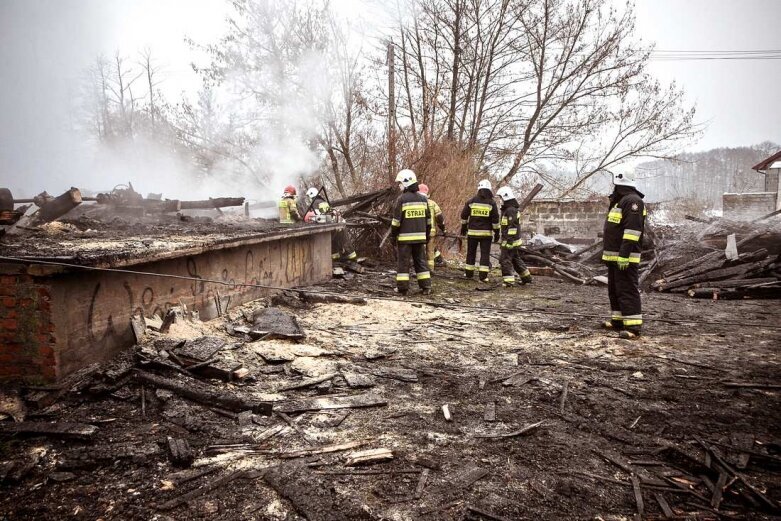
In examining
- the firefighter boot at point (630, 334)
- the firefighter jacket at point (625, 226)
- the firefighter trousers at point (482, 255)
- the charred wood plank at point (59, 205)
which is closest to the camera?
the firefighter jacket at point (625, 226)

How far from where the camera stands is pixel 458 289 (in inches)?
379

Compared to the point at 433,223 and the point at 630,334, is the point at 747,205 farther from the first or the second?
the point at 630,334

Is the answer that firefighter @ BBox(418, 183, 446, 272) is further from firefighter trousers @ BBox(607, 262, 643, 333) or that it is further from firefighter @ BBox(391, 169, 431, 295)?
firefighter trousers @ BBox(607, 262, 643, 333)

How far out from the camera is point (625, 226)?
583cm

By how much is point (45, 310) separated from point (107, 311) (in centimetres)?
62

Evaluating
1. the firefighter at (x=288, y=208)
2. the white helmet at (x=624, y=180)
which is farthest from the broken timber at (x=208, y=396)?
the firefighter at (x=288, y=208)

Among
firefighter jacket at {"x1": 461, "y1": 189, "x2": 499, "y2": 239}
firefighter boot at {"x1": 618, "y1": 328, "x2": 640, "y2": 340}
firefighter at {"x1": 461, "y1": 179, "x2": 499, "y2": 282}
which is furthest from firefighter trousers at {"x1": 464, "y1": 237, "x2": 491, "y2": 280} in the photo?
firefighter boot at {"x1": 618, "y1": 328, "x2": 640, "y2": 340}

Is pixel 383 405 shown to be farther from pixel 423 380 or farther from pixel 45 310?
pixel 45 310

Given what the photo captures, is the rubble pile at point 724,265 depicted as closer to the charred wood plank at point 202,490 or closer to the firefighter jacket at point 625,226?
the firefighter jacket at point 625,226

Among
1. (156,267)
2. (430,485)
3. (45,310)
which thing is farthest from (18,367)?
(430,485)

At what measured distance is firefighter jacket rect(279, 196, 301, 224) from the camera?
11.0m

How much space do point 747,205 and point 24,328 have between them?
23.6 metres

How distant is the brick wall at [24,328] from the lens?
3.63m

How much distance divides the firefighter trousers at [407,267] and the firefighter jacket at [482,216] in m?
1.76
